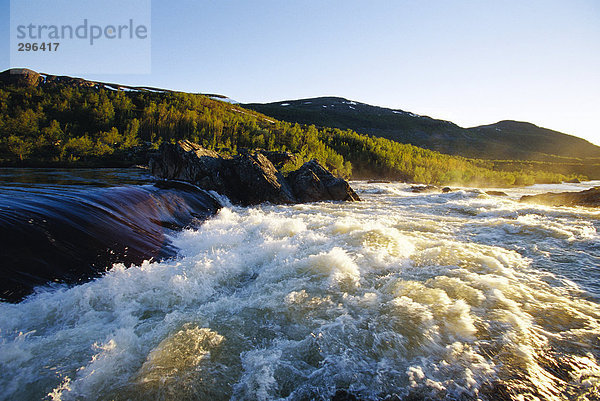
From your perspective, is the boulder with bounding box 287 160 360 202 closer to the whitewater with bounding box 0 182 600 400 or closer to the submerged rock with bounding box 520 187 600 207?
the whitewater with bounding box 0 182 600 400

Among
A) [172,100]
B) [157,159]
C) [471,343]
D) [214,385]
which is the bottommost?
[214,385]

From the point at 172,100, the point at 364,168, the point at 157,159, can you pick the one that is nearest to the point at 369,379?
the point at 157,159

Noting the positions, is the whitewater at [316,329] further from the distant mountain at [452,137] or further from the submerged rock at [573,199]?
the distant mountain at [452,137]

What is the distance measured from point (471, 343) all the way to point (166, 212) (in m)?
10.2

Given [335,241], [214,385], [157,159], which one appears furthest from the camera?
[157,159]

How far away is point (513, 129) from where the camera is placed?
490ft

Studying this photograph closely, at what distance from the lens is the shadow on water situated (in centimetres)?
472

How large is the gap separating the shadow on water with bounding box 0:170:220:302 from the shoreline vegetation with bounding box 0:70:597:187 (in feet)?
48.2

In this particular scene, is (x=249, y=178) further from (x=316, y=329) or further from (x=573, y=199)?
(x=573, y=199)

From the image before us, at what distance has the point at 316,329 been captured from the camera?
3.97m

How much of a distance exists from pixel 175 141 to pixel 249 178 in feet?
95.0

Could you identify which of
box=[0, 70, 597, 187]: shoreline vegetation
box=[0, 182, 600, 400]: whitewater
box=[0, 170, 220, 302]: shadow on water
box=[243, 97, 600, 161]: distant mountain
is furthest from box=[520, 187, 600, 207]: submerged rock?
box=[243, 97, 600, 161]: distant mountain

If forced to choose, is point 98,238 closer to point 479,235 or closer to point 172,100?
point 479,235

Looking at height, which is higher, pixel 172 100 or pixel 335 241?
pixel 172 100
